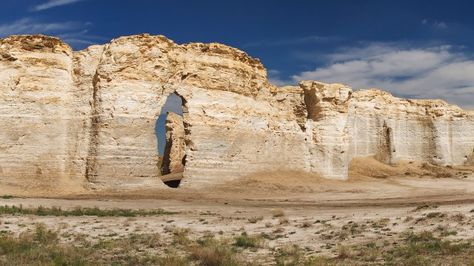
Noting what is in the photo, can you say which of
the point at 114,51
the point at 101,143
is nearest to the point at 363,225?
the point at 101,143

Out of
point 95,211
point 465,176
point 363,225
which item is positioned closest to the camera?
point 363,225

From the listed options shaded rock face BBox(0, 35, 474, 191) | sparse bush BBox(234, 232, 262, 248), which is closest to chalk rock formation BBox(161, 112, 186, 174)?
shaded rock face BBox(0, 35, 474, 191)

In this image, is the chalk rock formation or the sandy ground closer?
the sandy ground

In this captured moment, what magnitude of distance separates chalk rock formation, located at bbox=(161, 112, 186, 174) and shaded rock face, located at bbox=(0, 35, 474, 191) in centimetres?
1079

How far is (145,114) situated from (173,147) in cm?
1426

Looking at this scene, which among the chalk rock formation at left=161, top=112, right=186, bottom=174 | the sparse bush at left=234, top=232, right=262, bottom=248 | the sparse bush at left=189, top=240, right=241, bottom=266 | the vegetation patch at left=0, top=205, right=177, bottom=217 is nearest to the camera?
the sparse bush at left=189, top=240, right=241, bottom=266

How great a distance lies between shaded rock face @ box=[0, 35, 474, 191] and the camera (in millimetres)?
25797

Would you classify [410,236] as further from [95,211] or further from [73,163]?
[73,163]

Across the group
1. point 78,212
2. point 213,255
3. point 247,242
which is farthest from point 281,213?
point 213,255

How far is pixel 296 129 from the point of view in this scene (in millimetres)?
33156

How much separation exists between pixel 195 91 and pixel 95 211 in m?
12.3

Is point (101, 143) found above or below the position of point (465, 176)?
above

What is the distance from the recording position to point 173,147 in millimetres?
40938

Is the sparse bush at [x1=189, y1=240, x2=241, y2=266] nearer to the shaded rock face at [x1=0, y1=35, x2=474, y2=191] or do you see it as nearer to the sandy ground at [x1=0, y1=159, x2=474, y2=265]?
the sandy ground at [x1=0, y1=159, x2=474, y2=265]
